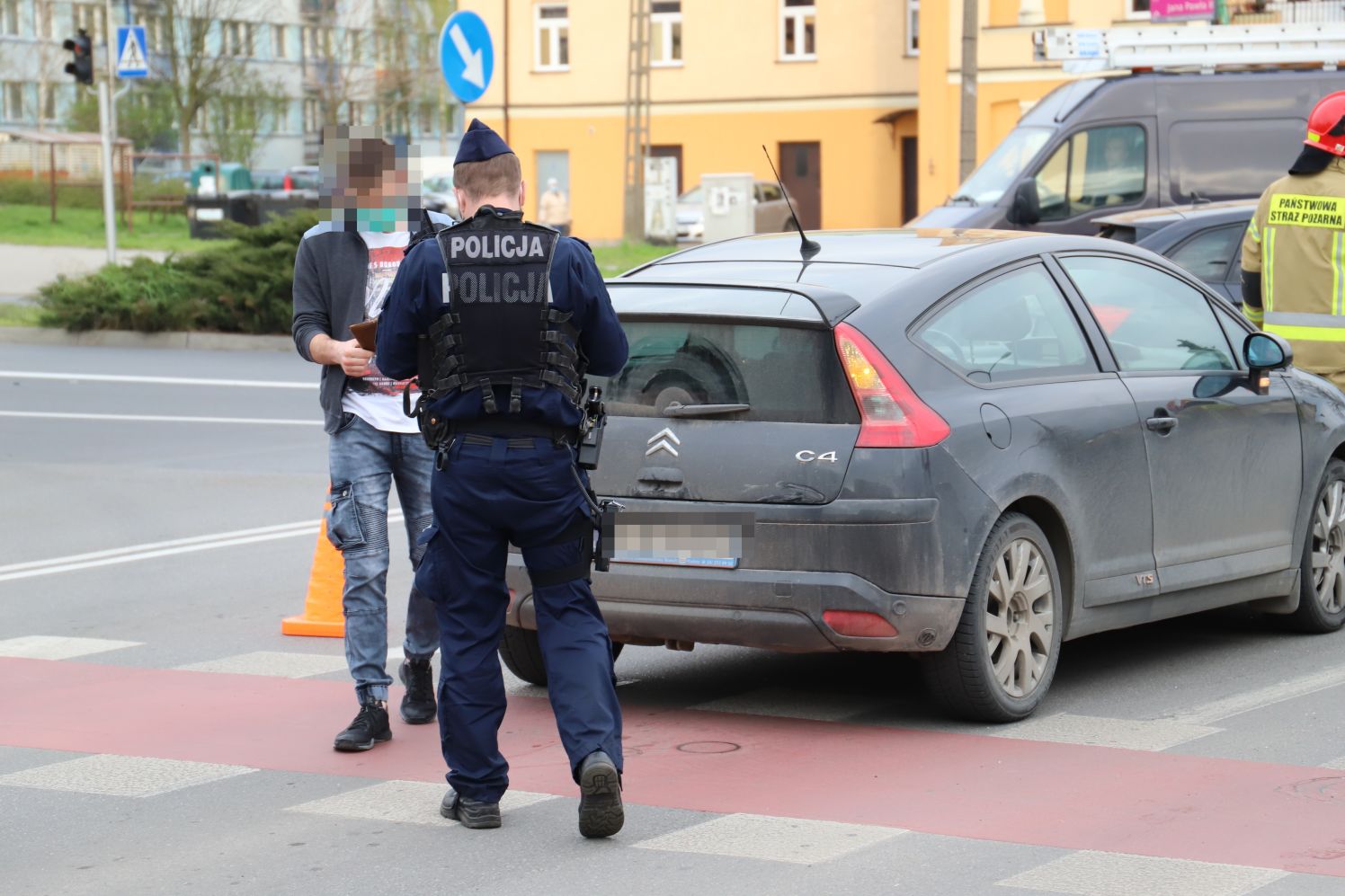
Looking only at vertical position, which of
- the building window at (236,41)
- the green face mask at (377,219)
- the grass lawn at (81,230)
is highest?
the building window at (236,41)

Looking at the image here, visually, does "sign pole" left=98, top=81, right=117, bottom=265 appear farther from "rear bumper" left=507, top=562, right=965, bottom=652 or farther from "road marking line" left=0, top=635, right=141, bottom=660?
"rear bumper" left=507, top=562, right=965, bottom=652

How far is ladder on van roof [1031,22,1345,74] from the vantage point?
1778 centimetres

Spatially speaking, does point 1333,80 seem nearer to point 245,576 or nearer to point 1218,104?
point 1218,104

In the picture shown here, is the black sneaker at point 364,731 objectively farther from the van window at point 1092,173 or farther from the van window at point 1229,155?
the van window at point 1229,155

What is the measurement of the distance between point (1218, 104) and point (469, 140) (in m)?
13.8

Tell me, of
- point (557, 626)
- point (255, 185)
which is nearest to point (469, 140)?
point (557, 626)

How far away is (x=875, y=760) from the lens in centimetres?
598

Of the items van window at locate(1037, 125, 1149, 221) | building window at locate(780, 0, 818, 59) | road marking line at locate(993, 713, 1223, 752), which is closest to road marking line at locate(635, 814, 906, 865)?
road marking line at locate(993, 713, 1223, 752)

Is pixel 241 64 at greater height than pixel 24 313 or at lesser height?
greater

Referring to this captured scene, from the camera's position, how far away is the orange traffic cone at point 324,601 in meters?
8.24

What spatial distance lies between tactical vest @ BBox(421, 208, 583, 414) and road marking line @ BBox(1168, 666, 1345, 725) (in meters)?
2.59

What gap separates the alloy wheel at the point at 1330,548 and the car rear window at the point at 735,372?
2618mm

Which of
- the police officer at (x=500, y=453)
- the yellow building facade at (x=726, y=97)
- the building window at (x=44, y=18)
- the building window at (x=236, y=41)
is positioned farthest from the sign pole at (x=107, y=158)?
the building window at (x=44, y=18)

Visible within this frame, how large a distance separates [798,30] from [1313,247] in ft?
148
